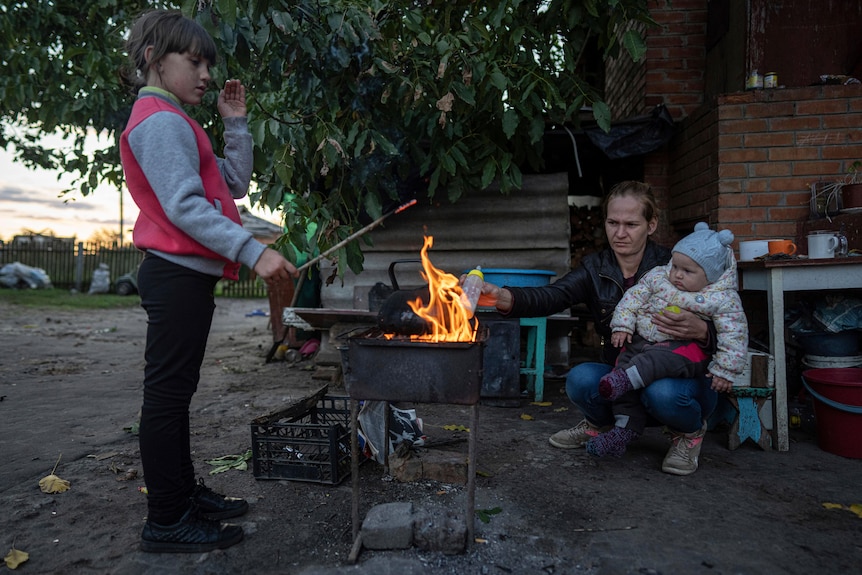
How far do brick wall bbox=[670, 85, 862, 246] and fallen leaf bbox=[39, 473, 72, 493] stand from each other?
4.91 metres

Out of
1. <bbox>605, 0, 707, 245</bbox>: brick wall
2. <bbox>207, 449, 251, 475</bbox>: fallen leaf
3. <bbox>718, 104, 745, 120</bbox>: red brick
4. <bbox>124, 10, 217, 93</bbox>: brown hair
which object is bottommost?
<bbox>207, 449, 251, 475</bbox>: fallen leaf

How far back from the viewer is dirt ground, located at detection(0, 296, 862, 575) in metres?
2.14

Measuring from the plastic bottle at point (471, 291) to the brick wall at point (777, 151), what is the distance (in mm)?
3027

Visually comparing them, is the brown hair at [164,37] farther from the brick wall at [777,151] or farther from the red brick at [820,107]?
the red brick at [820,107]

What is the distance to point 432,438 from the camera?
366 cm

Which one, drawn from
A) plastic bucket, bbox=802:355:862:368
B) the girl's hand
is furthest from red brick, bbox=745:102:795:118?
the girl's hand

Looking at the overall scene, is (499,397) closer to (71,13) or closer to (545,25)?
(545,25)

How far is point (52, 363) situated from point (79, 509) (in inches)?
190

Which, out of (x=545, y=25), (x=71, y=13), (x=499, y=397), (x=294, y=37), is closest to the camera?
(x=294, y=37)

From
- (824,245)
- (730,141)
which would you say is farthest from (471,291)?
(730,141)

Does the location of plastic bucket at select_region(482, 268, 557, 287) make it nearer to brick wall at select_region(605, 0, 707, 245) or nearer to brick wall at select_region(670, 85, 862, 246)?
brick wall at select_region(670, 85, 862, 246)

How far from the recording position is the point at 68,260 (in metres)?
19.5

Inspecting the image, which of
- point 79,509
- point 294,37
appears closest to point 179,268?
point 79,509

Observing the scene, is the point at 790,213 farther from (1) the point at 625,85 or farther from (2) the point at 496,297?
(2) the point at 496,297
